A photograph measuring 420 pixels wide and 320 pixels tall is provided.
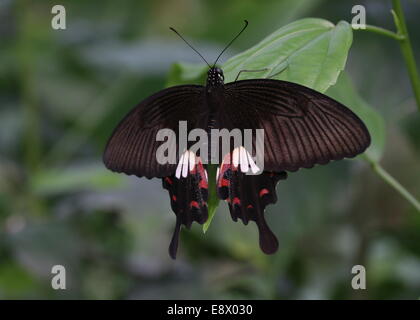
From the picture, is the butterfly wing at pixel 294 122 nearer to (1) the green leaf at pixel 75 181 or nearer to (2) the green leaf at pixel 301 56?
(2) the green leaf at pixel 301 56

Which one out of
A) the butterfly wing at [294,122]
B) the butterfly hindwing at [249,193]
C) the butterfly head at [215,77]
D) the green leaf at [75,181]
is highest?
the green leaf at [75,181]

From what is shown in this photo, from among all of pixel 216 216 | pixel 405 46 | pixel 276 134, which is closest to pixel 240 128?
pixel 276 134

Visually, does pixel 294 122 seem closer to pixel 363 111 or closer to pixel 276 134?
pixel 276 134

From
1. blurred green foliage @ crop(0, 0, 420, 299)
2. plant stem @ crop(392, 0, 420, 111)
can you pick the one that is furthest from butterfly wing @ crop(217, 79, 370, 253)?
blurred green foliage @ crop(0, 0, 420, 299)

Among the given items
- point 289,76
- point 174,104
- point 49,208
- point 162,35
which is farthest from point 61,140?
point 289,76

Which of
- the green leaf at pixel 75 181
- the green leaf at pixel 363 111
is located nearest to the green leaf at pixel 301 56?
the green leaf at pixel 363 111

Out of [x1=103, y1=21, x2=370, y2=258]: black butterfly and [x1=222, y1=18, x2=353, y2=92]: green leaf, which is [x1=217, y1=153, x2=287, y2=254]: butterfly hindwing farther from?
[x1=222, y1=18, x2=353, y2=92]: green leaf

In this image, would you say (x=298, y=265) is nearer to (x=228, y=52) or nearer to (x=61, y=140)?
(x=228, y=52)
